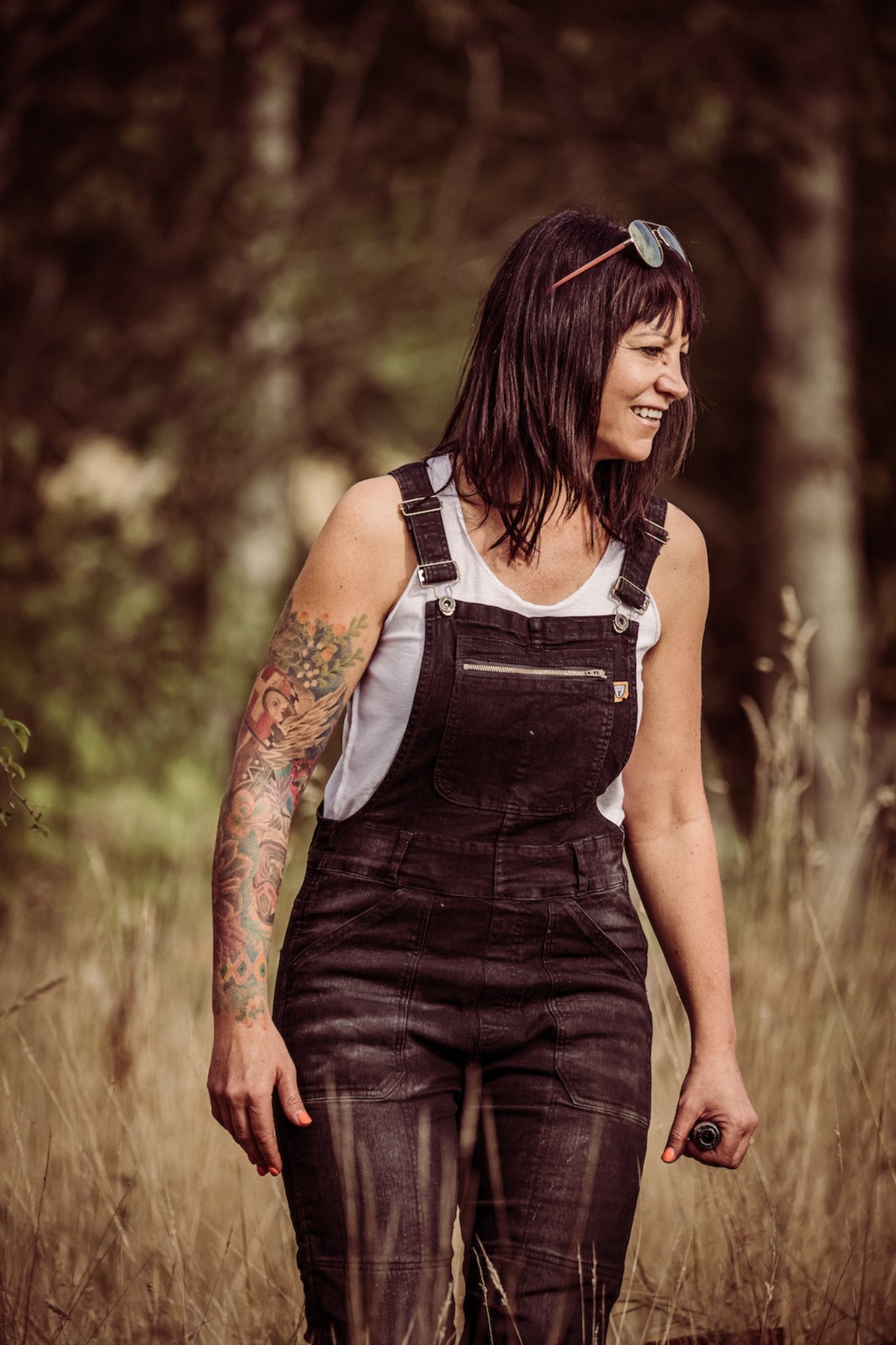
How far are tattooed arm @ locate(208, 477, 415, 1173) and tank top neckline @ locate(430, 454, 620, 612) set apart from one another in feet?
0.31

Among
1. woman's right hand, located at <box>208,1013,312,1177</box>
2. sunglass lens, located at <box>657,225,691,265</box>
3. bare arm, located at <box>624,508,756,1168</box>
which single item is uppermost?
sunglass lens, located at <box>657,225,691,265</box>

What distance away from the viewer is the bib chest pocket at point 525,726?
2061 mm

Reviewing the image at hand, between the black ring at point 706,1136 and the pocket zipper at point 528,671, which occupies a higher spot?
the pocket zipper at point 528,671

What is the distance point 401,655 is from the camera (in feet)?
6.86

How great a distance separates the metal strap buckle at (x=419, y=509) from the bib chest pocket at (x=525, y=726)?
0.20 m

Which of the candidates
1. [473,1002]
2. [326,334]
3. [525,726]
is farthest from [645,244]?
[326,334]

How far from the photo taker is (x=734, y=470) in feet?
29.6

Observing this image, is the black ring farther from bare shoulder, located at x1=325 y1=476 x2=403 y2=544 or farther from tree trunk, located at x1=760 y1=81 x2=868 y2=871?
tree trunk, located at x1=760 y1=81 x2=868 y2=871

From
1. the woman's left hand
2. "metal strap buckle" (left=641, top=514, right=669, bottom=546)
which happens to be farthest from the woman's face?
the woman's left hand

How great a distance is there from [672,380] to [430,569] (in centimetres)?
50

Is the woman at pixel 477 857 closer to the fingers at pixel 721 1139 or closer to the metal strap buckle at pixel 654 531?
the metal strap buckle at pixel 654 531

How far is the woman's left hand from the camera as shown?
7.45 ft

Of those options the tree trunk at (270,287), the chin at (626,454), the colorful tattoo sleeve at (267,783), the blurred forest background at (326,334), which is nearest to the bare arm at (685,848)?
the chin at (626,454)

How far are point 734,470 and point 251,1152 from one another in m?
7.59
